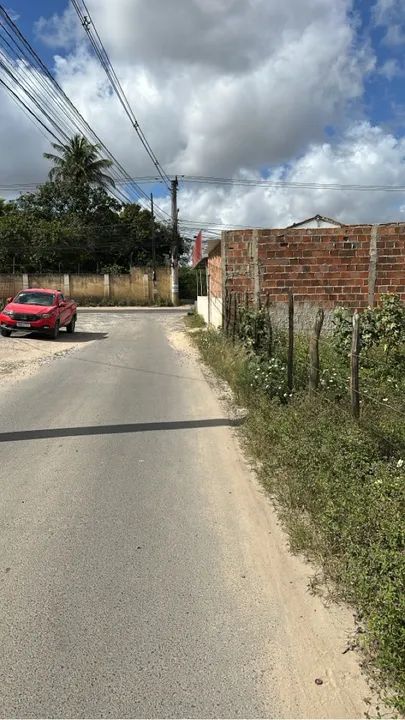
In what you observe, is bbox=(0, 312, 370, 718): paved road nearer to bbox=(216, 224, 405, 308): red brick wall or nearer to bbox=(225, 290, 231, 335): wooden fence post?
bbox=(216, 224, 405, 308): red brick wall

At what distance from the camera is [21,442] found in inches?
233

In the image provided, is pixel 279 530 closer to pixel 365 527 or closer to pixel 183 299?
pixel 365 527

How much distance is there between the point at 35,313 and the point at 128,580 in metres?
14.5

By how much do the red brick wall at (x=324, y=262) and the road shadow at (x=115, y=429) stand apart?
5085 mm

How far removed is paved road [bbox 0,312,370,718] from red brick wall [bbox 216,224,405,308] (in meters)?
5.75

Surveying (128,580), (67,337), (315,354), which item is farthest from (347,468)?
(67,337)

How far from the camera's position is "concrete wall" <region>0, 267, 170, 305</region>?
43688 millimetres

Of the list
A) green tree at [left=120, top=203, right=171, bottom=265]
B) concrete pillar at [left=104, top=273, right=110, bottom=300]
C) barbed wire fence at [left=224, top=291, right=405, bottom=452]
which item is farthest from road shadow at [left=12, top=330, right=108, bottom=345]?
green tree at [left=120, top=203, right=171, bottom=265]

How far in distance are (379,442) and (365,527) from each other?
1576 millimetres

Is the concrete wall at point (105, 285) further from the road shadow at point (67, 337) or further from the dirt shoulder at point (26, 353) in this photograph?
the dirt shoulder at point (26, 353)

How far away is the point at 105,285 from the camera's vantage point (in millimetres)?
44500

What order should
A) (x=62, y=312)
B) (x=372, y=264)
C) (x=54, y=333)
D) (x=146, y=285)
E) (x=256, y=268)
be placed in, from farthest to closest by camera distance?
(x=146, y=285) < (x=62, y=312) < (x=54, y=333) < (x=256, y=268) < (x=372, y=264)

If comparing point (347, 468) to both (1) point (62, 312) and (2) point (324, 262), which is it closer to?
(2) point (324, 262)

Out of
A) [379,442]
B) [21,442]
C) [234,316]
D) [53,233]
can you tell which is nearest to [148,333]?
[234,316]
